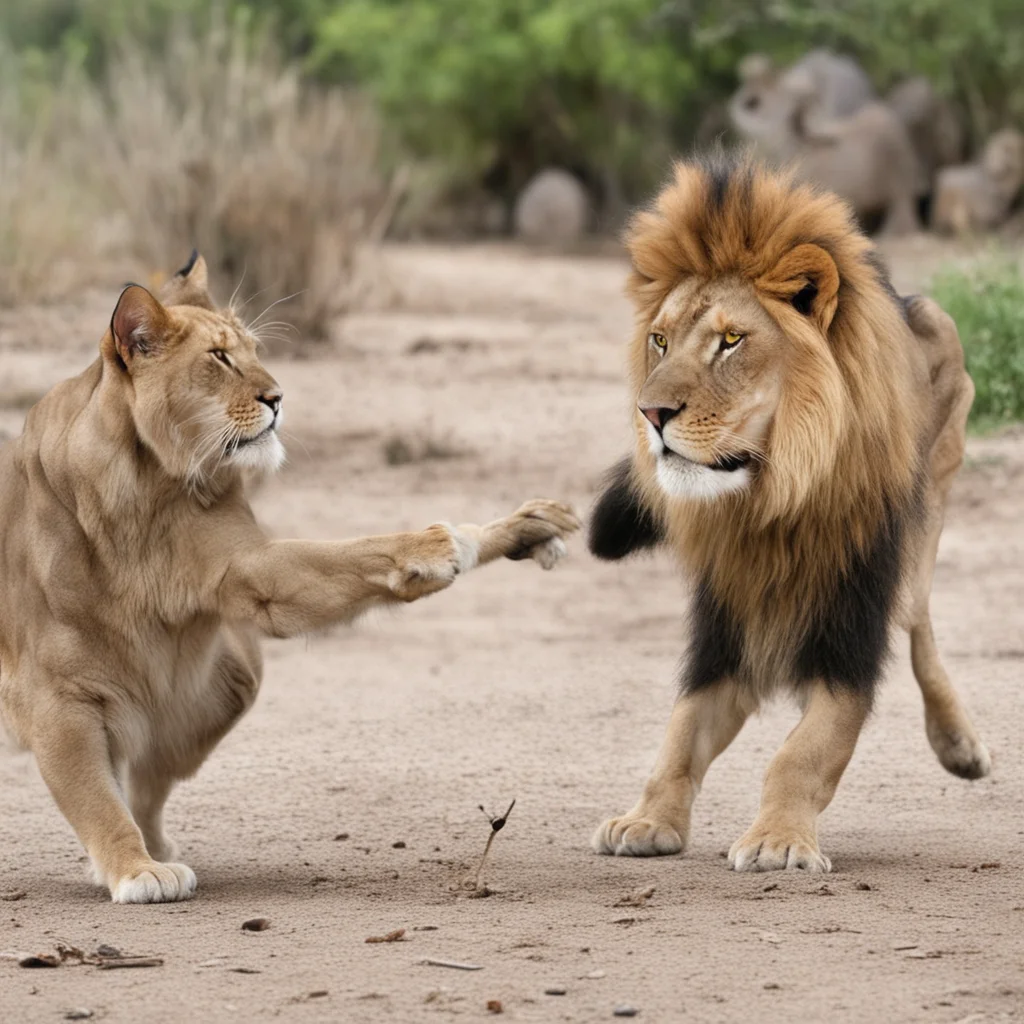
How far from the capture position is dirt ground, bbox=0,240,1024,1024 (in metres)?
3.27

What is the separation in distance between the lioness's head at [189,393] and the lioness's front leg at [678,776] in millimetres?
1155

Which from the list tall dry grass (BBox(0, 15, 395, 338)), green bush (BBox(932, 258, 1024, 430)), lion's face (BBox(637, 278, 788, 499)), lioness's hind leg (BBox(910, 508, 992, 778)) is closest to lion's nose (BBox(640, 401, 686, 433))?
lion's face (BBox(637, 278, 788, 499))

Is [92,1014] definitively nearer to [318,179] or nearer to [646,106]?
[318,179]

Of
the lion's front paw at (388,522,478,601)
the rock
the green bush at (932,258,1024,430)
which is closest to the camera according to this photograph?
the lion's front paw at (388,522,478,601)

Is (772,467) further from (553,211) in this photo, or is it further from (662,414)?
(553,211)

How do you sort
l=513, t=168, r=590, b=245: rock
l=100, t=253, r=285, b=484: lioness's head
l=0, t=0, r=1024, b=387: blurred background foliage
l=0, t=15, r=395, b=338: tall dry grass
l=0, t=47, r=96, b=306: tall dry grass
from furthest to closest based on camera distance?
l=513, t=168, r=590, b=245: rock < l=0, t=47, r=96, b=306: tall dry grass < l=0, t=0, r=1024, b=387: blurred background foliage < l=0, t=15, r=395, b=338: tall dry grass < l=100, t=253, r=285, b=484: lioness's head

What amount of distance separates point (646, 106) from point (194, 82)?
1136 cm

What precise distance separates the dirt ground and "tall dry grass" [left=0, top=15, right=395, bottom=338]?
10.4 ft

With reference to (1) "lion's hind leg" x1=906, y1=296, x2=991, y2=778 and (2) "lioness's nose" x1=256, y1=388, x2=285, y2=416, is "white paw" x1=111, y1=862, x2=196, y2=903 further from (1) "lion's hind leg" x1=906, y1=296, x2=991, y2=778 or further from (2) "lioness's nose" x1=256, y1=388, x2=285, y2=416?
(1) "lion's hind leg" x1=906, y1=296, x2=991, y2=778

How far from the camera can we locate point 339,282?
1407 cm

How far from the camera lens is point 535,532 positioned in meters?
4.25

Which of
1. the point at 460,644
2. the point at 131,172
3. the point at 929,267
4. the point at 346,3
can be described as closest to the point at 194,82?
the point at 131,172

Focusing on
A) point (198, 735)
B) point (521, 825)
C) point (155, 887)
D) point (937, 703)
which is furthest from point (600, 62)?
point (155, 887)

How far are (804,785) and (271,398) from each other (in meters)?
1.41
